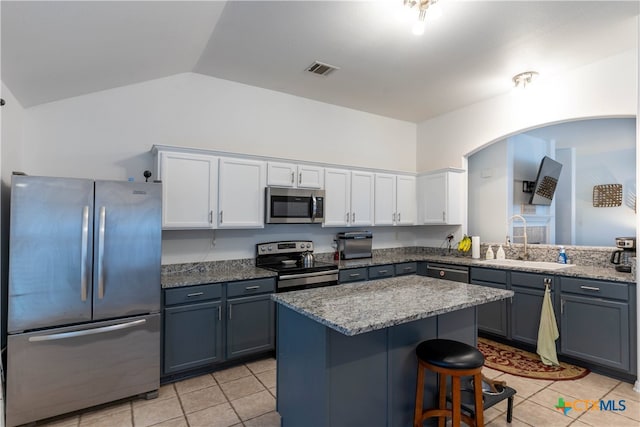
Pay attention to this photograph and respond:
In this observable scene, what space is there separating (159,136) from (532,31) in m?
3.58

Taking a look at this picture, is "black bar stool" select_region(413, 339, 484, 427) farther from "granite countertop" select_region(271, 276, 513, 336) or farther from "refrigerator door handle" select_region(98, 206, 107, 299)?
"refrigerator door handle" select_region(98, 206, 107, 299)

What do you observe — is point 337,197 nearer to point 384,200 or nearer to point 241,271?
point 384,200

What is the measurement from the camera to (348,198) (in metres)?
4.30

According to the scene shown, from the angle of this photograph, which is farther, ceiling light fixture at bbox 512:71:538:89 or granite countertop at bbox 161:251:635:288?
ceiling light fixture at bbox 512:71:538:89

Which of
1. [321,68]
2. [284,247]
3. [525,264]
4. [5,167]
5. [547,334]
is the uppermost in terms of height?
[321,68]

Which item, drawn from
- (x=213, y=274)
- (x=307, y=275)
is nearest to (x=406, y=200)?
(x=307, y=275)

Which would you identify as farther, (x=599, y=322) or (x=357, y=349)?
(x=599, y=322)

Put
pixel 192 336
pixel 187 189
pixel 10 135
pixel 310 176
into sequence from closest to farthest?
1. pixel 10 135
2. pixel 192 336
3. pixel 187 189
4. pixel 310 176

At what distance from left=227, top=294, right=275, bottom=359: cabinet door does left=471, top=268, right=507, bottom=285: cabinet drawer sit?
240cm

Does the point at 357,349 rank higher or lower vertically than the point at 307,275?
lower

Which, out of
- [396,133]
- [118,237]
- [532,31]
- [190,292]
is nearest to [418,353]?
[190,292]

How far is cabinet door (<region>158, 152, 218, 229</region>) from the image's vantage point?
10.0 ft

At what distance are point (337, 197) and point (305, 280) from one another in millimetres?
1190

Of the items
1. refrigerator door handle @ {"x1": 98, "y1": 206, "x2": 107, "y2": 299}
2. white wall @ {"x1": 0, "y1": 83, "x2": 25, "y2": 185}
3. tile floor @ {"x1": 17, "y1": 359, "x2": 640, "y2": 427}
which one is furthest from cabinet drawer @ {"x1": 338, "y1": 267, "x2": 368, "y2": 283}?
white wall @ {"x1": 0, "y1": 83, "x2": 25, "y2": 185}
